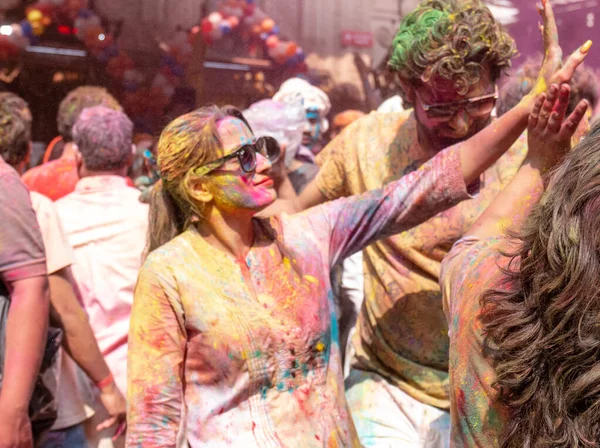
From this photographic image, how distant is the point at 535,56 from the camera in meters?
4.30

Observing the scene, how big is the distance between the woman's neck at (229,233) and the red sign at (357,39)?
12.2 ft

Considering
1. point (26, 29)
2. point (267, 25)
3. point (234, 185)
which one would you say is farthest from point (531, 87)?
point (26, 29)

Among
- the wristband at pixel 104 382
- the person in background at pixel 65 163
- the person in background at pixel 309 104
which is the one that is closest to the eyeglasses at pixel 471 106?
the wristband at pixel 104 382

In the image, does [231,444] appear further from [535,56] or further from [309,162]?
[535,56]

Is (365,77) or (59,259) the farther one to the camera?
(365,77)

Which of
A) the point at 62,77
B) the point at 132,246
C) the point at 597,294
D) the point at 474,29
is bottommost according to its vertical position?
the point at 132,246

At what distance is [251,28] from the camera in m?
5.32

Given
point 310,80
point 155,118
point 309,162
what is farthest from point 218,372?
point 310,80

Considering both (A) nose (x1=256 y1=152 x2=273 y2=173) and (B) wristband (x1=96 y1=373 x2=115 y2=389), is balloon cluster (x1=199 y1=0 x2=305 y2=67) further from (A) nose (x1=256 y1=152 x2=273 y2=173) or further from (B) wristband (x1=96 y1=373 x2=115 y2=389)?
(A) nose (x1=256 y1=152 x2=273 y2=173)

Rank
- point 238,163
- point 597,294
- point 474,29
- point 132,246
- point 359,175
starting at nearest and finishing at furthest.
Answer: point 597,294 → point 238,163 → point 474,29 → point 359,175 → point 132,246

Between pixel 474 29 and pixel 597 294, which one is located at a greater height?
pixel 474 29

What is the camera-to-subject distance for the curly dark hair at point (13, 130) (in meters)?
2.93

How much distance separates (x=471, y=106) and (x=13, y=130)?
1.67 m

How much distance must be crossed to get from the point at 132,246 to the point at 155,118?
141 centimetres
